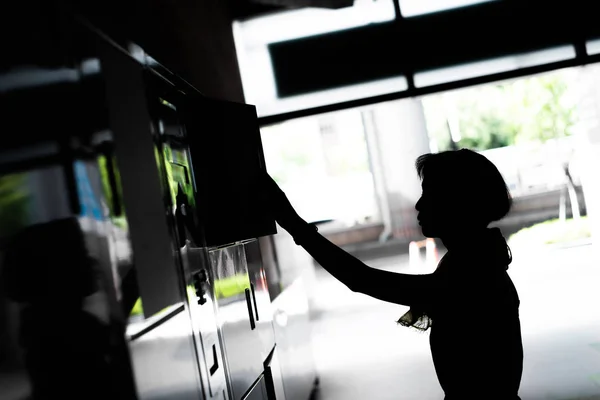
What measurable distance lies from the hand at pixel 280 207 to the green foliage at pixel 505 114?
3.09 meters

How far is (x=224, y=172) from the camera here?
1572 millimetres

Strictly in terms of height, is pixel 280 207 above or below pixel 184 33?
below

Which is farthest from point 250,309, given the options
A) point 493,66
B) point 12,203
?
point 493,66

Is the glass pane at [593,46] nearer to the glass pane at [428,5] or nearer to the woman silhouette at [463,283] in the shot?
the glass pane at [428,5]

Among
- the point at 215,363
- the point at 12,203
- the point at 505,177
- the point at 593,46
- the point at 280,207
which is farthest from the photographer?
the point at 505,177

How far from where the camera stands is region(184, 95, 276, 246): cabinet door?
154 centimetres

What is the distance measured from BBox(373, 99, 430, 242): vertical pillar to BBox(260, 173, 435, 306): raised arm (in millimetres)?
3212

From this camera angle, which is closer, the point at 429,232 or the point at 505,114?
the point at 429,232

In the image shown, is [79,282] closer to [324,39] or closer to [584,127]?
[324,39]

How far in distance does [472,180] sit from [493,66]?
266 cm

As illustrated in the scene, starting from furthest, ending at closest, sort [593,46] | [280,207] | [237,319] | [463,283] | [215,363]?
[593,46], [237,319], [215,363], [280,207], [463,283]

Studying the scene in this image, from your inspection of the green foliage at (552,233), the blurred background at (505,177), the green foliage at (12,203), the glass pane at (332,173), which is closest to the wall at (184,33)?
the green foliage at (12,203)

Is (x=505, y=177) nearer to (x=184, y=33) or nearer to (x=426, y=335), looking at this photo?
(x=426, y=335)

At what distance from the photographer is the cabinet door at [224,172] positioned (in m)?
1.54
